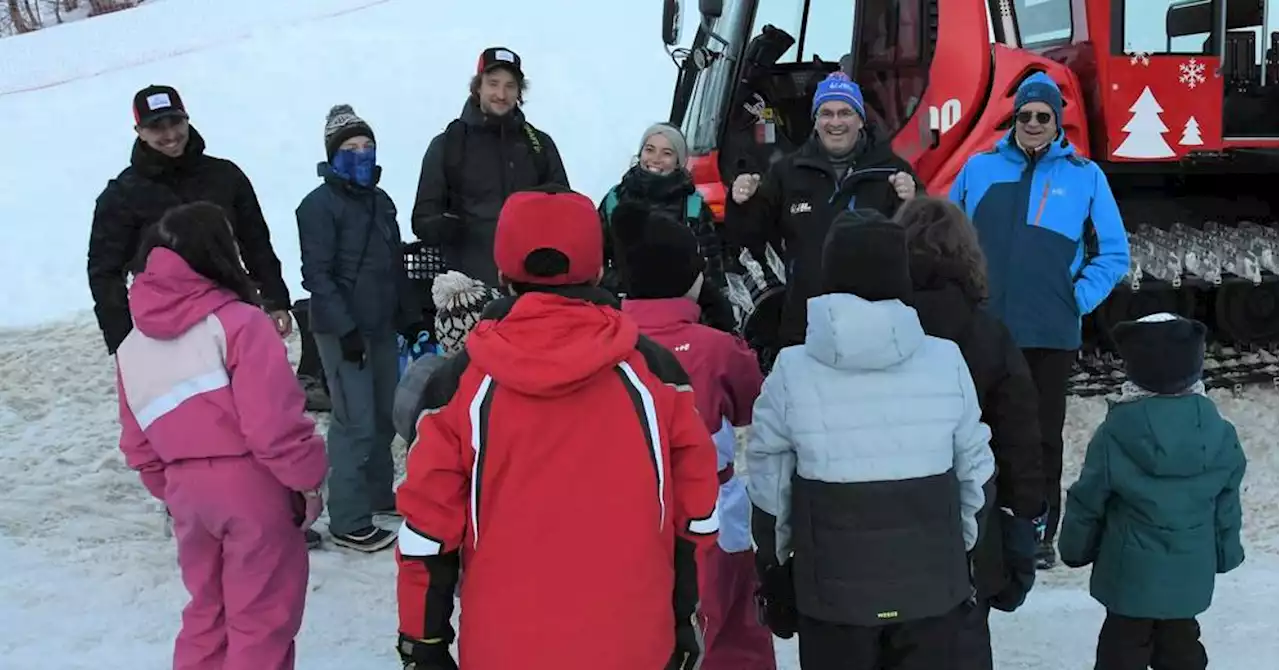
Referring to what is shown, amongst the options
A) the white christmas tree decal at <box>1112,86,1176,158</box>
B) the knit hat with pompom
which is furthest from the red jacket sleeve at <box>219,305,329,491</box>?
the white christmas tree decal at <box>1112,86,1176,158</box>

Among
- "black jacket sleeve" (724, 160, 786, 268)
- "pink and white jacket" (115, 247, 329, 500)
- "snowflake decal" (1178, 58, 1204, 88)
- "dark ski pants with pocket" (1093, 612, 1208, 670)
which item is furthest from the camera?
"snowflake decal" (1178, 58, 1204, 88)

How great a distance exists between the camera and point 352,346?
14.1 feet

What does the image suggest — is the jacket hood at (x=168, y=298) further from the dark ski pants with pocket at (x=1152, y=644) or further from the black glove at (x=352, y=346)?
the dark ski pants with pocket at (x=1152, y=644)

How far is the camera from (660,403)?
2.15 m

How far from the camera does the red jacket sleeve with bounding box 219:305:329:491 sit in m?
2.70

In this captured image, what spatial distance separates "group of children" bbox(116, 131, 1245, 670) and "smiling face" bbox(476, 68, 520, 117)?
5.85 feet

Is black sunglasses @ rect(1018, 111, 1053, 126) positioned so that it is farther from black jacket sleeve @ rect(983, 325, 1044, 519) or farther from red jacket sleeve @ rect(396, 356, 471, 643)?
red jacket sleeve @ rect(396, 356, 471, 643)

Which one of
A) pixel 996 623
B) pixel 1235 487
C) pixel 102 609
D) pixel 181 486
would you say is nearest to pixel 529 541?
pixel 181 486

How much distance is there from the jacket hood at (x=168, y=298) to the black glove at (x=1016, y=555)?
197 centimetres

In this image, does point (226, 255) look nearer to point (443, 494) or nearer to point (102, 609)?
point (443, 494)

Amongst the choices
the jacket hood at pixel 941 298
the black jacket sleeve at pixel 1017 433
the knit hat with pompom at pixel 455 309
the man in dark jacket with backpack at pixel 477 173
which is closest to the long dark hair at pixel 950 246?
the jacket hood at pixel 941 298

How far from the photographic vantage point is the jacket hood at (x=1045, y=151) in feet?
13.0

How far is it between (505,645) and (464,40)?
1765 centimetres

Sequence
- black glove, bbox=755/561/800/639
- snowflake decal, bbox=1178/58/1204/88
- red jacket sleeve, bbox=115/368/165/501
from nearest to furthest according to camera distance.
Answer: black glove, bbox=755/561/800/639, red jacket sleeve, bbox=115/368/165/501, snowflake decal, bbox=1178/58/1204/88
